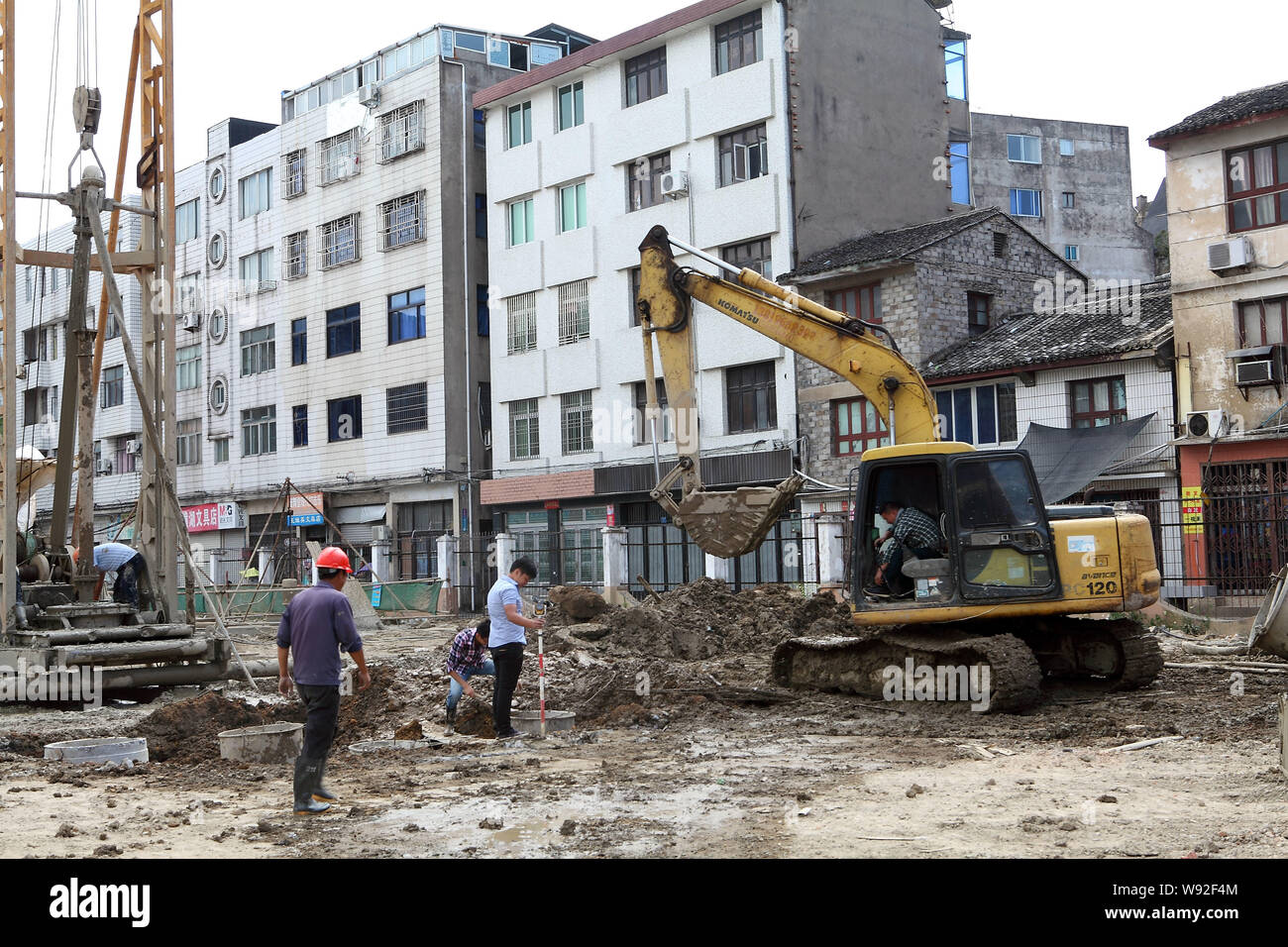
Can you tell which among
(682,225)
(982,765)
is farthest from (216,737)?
(682,225)

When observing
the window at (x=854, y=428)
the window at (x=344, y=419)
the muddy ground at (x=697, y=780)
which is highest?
the window at (x=344, y=419)

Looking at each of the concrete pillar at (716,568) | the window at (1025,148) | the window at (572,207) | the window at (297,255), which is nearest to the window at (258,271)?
the window at (297,255)

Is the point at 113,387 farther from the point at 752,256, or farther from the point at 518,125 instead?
the point at 752,256

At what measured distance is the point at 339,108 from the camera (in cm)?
4444

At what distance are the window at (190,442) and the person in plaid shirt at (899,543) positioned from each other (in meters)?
42.8

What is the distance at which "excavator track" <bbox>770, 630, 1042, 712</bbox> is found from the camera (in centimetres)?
1250

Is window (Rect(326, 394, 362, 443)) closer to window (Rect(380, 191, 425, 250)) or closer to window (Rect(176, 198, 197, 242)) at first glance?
window (Rect(380, 191, 425, 250))

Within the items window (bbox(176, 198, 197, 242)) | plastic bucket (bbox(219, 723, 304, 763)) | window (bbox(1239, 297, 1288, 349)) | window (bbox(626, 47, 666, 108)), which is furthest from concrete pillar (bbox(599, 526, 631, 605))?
window (bbox(176, 198, 197, 242))

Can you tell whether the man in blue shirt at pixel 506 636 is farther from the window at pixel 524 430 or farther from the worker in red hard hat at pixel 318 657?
the window at pixel 524 430

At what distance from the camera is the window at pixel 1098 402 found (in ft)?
88.6

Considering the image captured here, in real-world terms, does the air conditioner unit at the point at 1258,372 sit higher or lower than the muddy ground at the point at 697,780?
higher

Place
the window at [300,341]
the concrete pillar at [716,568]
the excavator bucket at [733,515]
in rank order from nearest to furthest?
the excavator bucket at [733,515], the concrete pillar at [716,568], the window at [300,341]

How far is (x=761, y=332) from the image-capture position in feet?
50.5

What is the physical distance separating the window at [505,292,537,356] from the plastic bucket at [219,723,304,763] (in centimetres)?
2917
